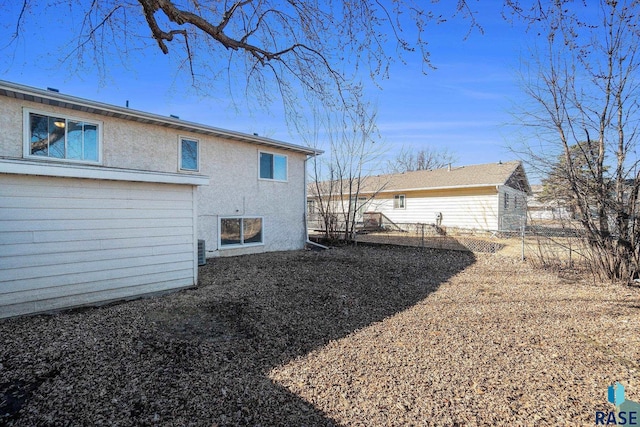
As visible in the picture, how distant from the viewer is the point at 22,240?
4.42m

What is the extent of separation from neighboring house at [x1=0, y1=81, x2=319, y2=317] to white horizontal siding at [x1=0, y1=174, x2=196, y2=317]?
14 millimetres

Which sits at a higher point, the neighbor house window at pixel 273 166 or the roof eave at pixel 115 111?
the roof eave at pixel 115 111

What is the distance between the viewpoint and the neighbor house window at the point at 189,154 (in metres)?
8.80

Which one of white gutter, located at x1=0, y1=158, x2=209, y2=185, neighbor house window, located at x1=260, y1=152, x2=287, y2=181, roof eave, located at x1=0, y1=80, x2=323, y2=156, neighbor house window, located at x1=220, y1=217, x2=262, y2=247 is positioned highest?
roof eave, located at x1=0, y1=80, x2=323, y2=156

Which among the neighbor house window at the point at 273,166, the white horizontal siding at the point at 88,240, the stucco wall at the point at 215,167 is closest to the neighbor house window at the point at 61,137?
the stucco wall at the point at 215,167

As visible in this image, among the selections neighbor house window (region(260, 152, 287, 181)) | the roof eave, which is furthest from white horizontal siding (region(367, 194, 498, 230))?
the roof eave

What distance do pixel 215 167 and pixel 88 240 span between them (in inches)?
188

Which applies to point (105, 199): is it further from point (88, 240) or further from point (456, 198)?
point (456, 198)

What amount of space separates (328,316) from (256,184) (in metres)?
6.43

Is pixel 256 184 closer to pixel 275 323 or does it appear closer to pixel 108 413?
pixel 275 323

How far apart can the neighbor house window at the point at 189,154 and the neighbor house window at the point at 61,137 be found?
192cm

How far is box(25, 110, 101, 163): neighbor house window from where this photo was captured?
6574 millimetres

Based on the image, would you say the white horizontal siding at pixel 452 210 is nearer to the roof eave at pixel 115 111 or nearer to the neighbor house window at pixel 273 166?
the neighbor house window at pixel 273 166

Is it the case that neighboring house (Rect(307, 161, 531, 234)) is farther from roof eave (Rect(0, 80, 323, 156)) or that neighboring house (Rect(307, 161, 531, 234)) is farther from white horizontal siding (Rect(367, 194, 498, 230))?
roof eave (Rect(0, 80, 323, 156))
